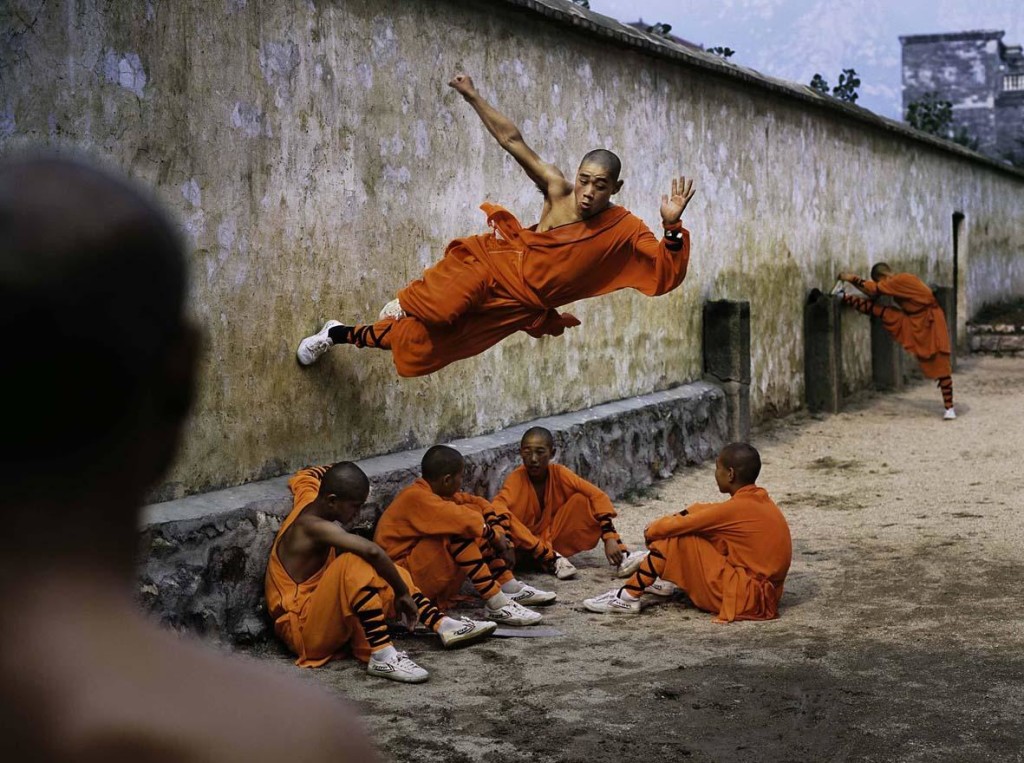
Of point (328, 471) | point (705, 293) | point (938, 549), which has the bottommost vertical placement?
point (938, 549)

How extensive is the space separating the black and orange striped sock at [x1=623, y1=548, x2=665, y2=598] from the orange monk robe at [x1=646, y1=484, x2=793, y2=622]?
0.02 m

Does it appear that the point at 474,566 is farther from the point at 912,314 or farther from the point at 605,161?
the point at 912,314

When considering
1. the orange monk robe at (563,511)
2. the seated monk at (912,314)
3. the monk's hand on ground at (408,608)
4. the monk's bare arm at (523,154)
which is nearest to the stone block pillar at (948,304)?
the seated monk at (912,314)

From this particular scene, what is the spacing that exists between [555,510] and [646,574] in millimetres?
952

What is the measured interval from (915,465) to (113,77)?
6754 millimetres

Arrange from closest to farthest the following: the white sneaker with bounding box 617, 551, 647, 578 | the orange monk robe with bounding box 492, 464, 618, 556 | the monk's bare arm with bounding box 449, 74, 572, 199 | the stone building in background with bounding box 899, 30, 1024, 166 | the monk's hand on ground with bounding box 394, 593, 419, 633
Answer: the monk's hand on ground with bounding box 394, 593, 419, 633
the monk's bare arm with bounding box 449, 74, 572, 199
the white sneaker with bounding box 617, 551, 647, 578
the orange monk robe with bounding box 492, 464, 618, 556
the stone building in background with bounding box 899, 30, 1024, 166

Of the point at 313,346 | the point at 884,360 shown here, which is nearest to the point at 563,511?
the point at 313,346

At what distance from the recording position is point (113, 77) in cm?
447

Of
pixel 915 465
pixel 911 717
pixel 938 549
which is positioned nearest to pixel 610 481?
pixel 938 549

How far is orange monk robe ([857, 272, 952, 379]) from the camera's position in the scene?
1212 cm

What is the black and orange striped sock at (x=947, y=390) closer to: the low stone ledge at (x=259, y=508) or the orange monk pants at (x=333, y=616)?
the low stone ledge at (x=259, y=508)

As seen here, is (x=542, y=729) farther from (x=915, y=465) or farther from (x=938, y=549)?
(x=915, y=465)

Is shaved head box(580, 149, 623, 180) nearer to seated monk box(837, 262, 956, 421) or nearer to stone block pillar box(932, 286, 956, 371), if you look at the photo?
seated monk box(837, 262, 956, 421)

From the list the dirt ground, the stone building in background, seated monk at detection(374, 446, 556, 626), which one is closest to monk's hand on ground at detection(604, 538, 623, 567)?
the dirt ground
